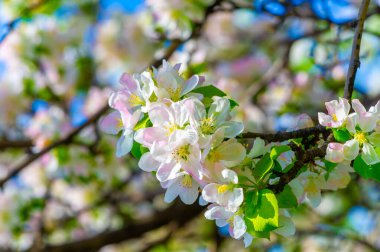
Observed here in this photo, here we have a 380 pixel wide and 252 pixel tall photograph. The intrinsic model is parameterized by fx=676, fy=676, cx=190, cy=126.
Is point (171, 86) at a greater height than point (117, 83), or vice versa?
point (171, 86)

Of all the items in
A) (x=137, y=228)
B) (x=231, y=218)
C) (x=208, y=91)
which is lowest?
(x=137, y=228)

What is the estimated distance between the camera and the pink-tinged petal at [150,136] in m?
0.96

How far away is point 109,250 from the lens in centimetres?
389

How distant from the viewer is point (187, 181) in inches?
39.0

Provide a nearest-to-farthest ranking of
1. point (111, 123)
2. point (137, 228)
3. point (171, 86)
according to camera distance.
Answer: point (171, 86) < point (111, 123) < point (137, 228)

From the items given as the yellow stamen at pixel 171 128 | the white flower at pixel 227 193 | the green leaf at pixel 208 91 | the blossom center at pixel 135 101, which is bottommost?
the white flower at pixel 227 193

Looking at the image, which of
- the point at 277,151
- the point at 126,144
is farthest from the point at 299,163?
the point at 126,144

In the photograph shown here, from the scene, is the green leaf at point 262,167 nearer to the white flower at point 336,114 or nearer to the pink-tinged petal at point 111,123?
the white flower at point 336,114

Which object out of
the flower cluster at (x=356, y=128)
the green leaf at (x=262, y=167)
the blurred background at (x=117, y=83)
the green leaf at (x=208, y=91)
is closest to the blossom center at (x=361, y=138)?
the flower cluster at (x=356, y=128)

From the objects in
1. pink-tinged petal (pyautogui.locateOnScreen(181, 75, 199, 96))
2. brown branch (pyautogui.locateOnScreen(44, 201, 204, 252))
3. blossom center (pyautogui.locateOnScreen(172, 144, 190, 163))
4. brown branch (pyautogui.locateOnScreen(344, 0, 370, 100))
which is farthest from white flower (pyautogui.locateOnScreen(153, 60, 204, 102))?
brown branch (pyautogui.locateOnScreen(44, 201, 204, 252))

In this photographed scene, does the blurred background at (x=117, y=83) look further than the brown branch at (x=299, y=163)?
Yes

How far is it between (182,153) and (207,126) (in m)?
0.06

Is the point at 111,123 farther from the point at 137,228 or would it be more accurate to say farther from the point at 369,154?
the point at 137,228

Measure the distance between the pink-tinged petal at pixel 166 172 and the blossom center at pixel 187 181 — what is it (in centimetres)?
4
